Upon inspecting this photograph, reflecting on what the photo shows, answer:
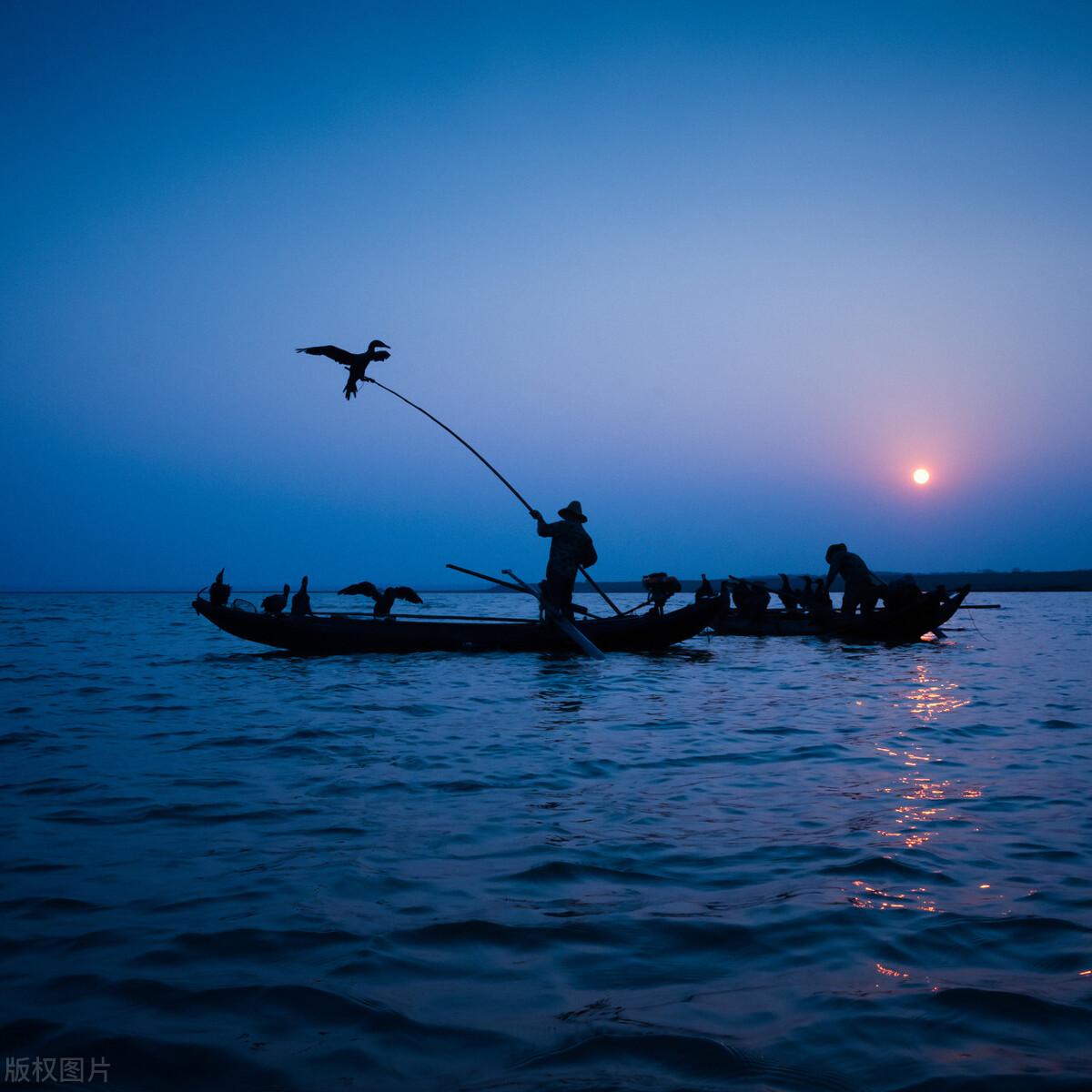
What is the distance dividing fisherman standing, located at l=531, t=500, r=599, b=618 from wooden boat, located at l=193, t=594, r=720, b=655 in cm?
62

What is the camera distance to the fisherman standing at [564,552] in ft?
55.0

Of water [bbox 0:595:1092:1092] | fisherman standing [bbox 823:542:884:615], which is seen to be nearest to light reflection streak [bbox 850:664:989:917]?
water [bbox 0:595:1092:1092]

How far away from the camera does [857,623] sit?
21859 mm

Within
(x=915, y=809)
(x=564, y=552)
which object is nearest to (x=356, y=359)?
(x=564, y=552)

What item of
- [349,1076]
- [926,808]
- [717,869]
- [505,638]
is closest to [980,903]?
[717,869]

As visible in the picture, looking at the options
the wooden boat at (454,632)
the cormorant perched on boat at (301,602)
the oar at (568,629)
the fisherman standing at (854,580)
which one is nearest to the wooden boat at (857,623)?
the fisherman standing at (854,580)

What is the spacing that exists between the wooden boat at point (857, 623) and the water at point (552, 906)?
42.3 ft

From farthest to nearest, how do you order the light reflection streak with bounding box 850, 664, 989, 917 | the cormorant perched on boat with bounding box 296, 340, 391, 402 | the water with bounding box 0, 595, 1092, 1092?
the cormorant perched on boat with bounding box 296, 340, 391, 402
the light reflection streak with bounding box 850, 664, 989, 917
the water with bounding box 0, 595, 1092, 1092

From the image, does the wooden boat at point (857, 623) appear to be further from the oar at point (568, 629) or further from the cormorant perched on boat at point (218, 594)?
the cormorant perched on boat at point (218, 594)

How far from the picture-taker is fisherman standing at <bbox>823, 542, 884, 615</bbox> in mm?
20625

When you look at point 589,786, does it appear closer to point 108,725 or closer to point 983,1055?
point 983,1055

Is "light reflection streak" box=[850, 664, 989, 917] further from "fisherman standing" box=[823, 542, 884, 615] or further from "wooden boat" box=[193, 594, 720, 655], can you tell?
"fisherman standing" box=[823, 542, 884, 615]

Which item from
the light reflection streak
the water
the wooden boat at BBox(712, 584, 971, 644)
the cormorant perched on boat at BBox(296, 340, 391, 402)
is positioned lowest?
the light reflection streak

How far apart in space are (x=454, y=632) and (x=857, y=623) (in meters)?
11.2
